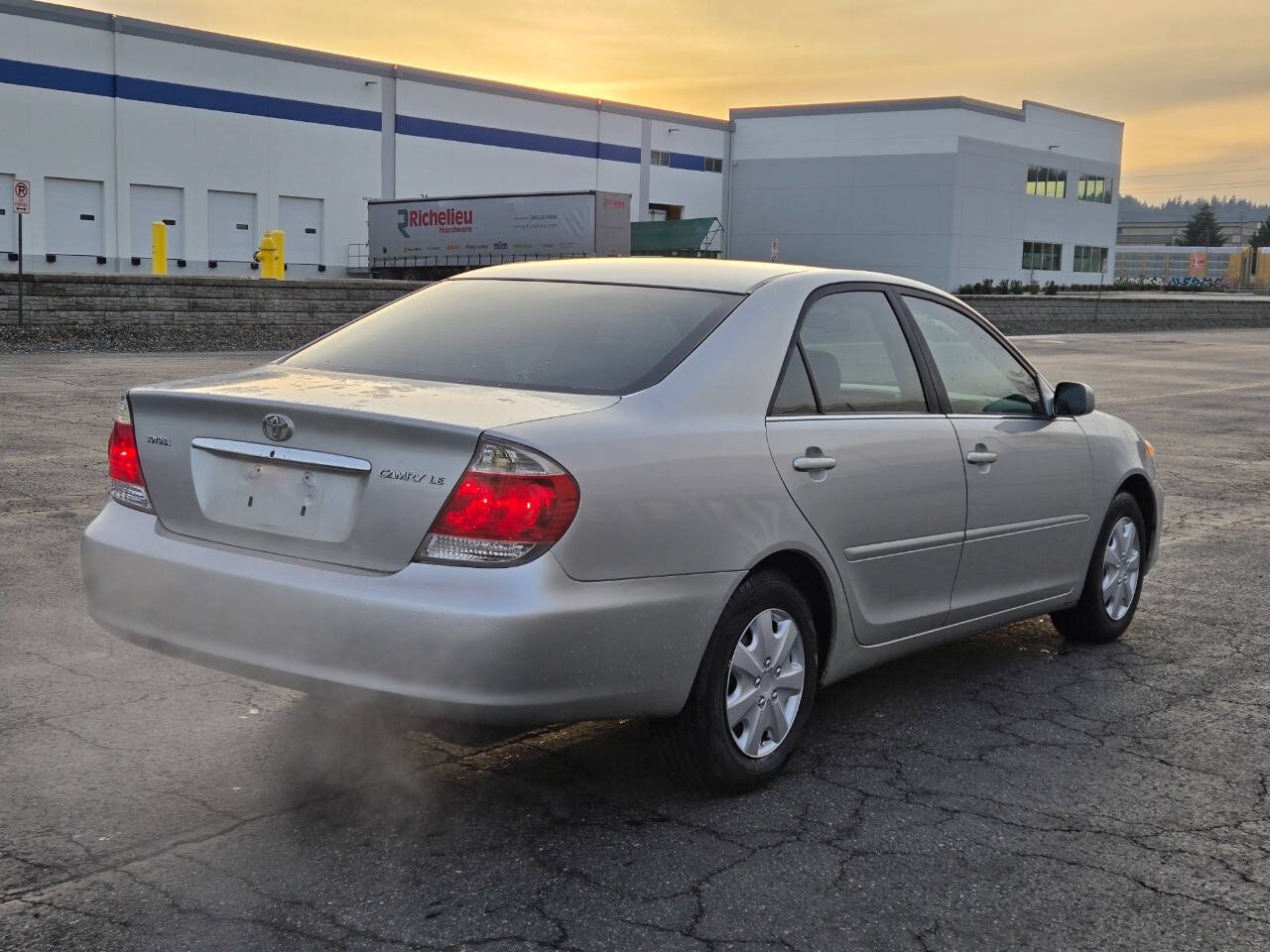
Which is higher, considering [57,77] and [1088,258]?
[57,77]

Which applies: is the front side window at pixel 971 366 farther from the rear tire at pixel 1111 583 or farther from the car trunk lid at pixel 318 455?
the car trunk lid at pixel 318 455

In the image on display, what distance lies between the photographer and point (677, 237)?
193ft

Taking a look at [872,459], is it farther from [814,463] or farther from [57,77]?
[57,77]

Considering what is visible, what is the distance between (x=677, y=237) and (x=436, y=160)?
33.6 ft

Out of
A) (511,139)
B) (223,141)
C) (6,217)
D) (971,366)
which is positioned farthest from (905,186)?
(971,366)

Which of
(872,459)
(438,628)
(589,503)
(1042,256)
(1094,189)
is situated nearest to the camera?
(438,628)

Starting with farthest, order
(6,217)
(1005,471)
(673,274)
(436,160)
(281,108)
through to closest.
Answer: (436,160) → (281,108) → (6,217) → (1005,471) → (673,274)

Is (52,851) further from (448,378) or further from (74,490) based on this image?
(74,490)

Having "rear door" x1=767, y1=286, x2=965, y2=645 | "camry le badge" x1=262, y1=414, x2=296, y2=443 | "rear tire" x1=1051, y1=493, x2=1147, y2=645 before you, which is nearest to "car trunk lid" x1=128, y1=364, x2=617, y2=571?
"camry le badge" x1=262, y1=414, x2=296, y2=443

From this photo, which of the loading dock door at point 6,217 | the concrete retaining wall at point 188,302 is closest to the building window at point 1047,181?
the loading dock door at point 6,217

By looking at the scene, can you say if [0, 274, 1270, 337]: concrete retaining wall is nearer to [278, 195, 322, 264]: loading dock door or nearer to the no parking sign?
the no parking sign

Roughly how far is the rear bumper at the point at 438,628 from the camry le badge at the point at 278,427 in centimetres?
31

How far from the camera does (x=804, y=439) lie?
418 cm

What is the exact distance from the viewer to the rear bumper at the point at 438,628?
11.0 ft
